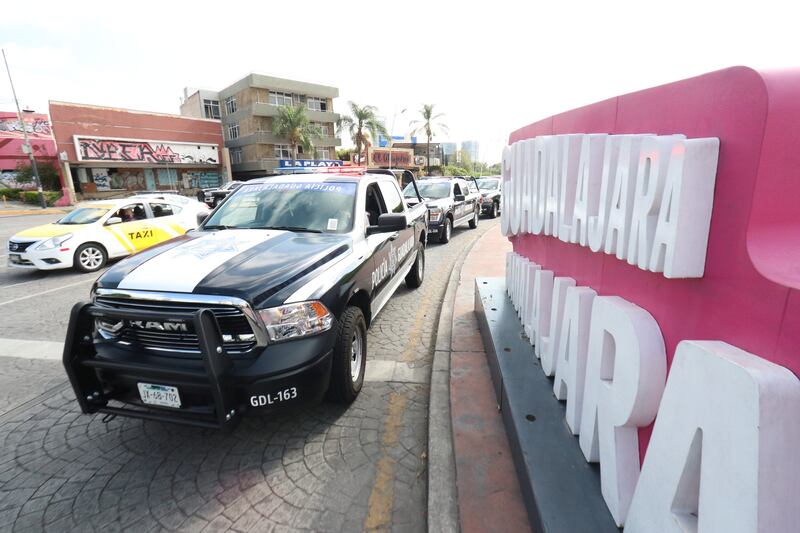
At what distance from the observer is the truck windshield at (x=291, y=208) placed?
3.88 metres

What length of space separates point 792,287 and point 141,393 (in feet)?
10.1

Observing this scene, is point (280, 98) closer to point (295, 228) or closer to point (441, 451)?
point (295, 228)

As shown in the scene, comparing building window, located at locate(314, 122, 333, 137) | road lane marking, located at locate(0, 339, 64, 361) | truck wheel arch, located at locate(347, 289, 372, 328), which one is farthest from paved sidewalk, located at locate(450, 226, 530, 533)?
building window, located at locate(314, 122, 333, 137)

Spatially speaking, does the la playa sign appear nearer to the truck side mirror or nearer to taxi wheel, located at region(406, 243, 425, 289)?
the truck side mirror

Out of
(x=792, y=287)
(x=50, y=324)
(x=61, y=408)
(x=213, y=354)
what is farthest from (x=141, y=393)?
(x=50, y=324)

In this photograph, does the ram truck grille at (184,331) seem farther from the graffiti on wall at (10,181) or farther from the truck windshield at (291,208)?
the graffiti on wall at (10,181)

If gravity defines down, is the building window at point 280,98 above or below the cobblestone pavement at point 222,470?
above

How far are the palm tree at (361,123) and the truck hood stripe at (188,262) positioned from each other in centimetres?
3866

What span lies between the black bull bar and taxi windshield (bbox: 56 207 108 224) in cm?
778

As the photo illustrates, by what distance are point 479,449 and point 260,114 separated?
43.5 metres

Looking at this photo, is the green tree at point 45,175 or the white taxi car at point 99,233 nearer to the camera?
the white taxi car at point 99,233

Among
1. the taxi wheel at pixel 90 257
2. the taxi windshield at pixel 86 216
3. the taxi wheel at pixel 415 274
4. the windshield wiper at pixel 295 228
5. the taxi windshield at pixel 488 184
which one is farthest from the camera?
the taxi windshield at pixel 488 184

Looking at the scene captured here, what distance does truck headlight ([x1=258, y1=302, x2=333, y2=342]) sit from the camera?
2.52 meters

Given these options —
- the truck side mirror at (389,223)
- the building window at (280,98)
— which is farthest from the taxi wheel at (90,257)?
the building window at (280,98)
